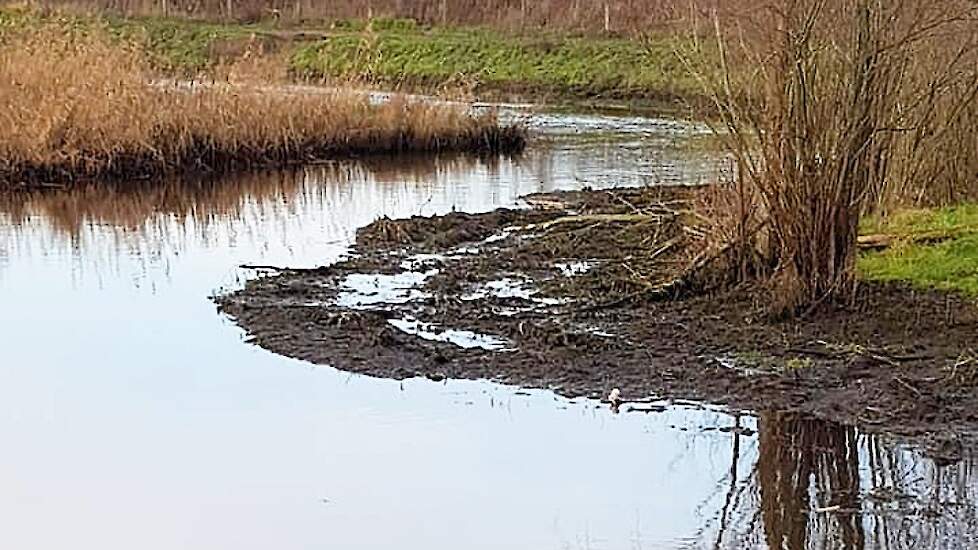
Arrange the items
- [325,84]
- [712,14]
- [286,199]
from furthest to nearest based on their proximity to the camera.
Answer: [325,84] < [286,199] < [712,14]

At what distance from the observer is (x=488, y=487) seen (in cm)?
620

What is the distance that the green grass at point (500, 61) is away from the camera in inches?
1151

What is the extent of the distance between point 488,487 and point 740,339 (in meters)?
2.43

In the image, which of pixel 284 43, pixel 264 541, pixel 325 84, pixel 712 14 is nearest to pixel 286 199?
pixel 325 84

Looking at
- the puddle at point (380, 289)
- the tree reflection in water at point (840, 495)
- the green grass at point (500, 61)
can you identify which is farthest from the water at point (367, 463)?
the green grass at point (500, 61)

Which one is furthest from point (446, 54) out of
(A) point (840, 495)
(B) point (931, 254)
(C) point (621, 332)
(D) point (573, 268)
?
(A) point (840, 495)

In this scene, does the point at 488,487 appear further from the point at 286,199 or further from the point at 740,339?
the point at 286,199

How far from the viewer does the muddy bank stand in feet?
23.4

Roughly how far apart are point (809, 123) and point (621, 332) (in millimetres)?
1586

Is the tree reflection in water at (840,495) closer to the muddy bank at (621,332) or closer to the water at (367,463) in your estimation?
the water at (367,463)

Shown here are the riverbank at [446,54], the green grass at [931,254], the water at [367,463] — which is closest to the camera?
the water at [367,463]

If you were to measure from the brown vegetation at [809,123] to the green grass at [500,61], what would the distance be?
18.2m

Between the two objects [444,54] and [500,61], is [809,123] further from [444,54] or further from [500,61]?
[444,54]

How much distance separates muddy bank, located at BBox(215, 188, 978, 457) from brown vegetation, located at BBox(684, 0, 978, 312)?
0.32 m
